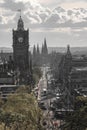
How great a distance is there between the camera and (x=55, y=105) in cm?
16450

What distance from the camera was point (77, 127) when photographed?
91312 millimetres

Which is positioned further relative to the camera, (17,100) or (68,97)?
(68,97)

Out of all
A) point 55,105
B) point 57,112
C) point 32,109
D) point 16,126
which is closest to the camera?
point 16,126

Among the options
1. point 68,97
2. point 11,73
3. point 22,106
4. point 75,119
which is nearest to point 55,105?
point 68,97

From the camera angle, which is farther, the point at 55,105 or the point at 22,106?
the point at 55,105

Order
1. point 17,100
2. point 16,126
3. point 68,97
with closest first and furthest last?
point 16,126 < point 17,100 < point 68,97

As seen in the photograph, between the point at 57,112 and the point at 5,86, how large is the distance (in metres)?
24.7

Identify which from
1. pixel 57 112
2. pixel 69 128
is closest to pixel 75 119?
pixel 69 128

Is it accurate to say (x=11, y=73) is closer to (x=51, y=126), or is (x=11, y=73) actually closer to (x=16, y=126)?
(x=51, y=126)

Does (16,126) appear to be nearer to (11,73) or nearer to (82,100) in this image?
(82,100)

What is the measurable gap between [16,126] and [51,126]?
108 ft

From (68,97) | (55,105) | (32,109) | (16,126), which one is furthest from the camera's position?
(68,97)

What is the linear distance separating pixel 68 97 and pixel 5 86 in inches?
895

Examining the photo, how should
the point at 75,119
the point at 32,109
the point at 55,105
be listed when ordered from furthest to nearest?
the point at 55,105 → the point at 32,109 → the point at 75,119
